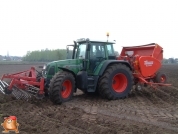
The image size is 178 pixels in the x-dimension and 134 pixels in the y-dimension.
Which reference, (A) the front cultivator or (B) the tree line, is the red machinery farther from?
(B) the tree line

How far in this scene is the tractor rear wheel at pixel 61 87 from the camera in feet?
25.1

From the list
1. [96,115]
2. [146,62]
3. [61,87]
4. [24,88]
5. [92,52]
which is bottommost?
[96,115]

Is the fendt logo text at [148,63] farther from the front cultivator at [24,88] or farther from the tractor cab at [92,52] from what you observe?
the front cultivator at [24,88]

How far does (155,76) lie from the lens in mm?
10812

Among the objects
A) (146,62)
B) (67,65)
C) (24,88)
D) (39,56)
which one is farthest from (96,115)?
(39,56)

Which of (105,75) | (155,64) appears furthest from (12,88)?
(155,64)

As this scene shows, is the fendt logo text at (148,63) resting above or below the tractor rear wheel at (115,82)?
above

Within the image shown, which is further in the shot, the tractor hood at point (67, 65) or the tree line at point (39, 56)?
the tree line at point (39, 56)

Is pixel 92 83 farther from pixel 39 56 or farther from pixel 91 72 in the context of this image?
pixel 39 56

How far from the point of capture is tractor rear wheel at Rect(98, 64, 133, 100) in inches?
346

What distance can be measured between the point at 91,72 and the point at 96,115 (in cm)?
262

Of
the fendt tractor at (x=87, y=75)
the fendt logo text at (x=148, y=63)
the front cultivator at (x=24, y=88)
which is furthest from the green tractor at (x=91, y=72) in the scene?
the fendt logo text at (x=148, y=63)

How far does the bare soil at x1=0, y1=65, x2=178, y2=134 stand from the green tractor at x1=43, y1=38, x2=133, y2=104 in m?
0.38

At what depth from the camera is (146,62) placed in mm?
10141
